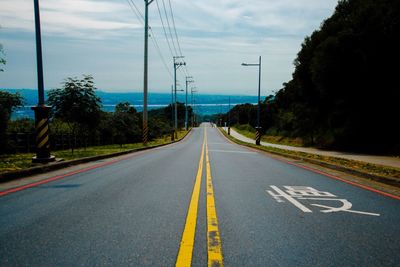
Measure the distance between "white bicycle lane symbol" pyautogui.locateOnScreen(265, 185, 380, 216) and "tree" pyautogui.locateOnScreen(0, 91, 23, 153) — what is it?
67.4 feet

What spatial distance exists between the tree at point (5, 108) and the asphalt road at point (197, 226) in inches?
692

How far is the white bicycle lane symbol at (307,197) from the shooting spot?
21.9 ft

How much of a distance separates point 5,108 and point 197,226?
22.8 metres

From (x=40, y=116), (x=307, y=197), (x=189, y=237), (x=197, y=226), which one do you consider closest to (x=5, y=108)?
(x=40, y=116)

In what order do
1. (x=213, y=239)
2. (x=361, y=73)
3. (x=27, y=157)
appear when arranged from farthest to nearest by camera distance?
(x=361, y=73) → (x=27, y=157) → (x=213, y=239)

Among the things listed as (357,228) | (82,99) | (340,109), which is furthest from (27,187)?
(340,109)

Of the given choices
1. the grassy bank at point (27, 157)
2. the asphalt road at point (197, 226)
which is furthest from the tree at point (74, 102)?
the asphalt road at point (197, 226)

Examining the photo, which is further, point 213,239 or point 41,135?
point 41,135

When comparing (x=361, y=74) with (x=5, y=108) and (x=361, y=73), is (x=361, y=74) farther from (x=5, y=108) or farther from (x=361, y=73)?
(x=5, y=108)

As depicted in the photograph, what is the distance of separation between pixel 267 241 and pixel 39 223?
125 inches

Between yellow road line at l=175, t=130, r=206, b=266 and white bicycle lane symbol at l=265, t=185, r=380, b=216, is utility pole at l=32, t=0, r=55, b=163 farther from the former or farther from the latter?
white bicycle lane symbol at l=265, t=185, r=380, b=216

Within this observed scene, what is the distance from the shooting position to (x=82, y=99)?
2147cm

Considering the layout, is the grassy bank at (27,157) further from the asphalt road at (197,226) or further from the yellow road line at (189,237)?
the yellow road line at (189,237)

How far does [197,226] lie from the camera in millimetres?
5402
